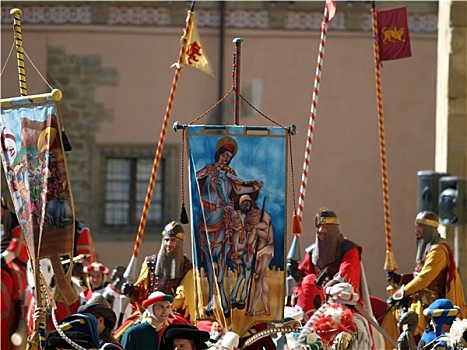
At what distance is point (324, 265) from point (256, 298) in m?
2.68

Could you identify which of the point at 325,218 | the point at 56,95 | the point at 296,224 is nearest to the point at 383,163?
the point at 325,218

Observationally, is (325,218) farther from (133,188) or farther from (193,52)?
(133,188)

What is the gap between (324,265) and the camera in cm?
1584

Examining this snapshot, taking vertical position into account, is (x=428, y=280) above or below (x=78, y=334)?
below

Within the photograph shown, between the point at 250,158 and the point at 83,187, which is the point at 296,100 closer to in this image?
the point at 83,187

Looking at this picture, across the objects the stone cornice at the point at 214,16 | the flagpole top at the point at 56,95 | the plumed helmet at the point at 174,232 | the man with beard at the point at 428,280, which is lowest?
the man with beard at the point at 428,280

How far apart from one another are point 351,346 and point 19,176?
271 cm

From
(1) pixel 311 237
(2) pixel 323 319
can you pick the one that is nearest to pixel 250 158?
(2) pixel 323 319

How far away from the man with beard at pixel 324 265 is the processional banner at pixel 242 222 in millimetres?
2273

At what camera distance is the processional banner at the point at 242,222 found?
43.5 feet

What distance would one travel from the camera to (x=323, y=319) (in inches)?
509

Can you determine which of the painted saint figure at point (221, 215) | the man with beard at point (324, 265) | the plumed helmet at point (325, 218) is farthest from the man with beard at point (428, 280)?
the painted saint figure at point (221, 215)

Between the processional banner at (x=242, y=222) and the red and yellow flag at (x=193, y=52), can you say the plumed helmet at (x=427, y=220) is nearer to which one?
the red and yellow flag at (x=193, y=52)

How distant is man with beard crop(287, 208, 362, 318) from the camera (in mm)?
15594
